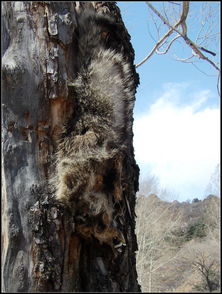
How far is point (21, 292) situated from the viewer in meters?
1.43

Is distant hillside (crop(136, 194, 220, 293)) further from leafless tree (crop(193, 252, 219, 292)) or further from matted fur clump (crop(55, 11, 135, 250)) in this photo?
matted fur clump (crop(55, 11, 135, 250))

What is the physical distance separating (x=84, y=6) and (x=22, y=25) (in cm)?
38

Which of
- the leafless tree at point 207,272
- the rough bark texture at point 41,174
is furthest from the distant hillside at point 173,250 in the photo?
the rough bark texture at point 41,174

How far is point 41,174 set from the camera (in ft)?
5.21

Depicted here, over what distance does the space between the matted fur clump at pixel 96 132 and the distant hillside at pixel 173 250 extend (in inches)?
570

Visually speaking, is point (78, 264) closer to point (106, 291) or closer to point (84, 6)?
point (106, 291)

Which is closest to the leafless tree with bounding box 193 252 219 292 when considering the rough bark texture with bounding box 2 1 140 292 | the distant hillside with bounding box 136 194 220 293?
the distant hillside with bounding box 136 194 220 293

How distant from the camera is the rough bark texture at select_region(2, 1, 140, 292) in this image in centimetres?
147

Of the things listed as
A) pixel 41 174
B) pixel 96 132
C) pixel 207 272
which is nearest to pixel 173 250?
pixel 207 272

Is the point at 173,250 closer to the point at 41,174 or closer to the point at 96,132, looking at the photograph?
→ the point at 96,132

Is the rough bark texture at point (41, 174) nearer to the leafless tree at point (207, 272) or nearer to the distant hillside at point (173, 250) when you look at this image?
the distant hillside at point (173, 250)

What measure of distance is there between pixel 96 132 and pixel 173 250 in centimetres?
2015

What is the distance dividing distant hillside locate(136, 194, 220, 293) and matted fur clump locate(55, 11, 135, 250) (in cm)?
1447

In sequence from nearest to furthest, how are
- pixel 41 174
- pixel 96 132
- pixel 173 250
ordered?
pixel 41 174 → pixel 96 132 → pixel 173 250
